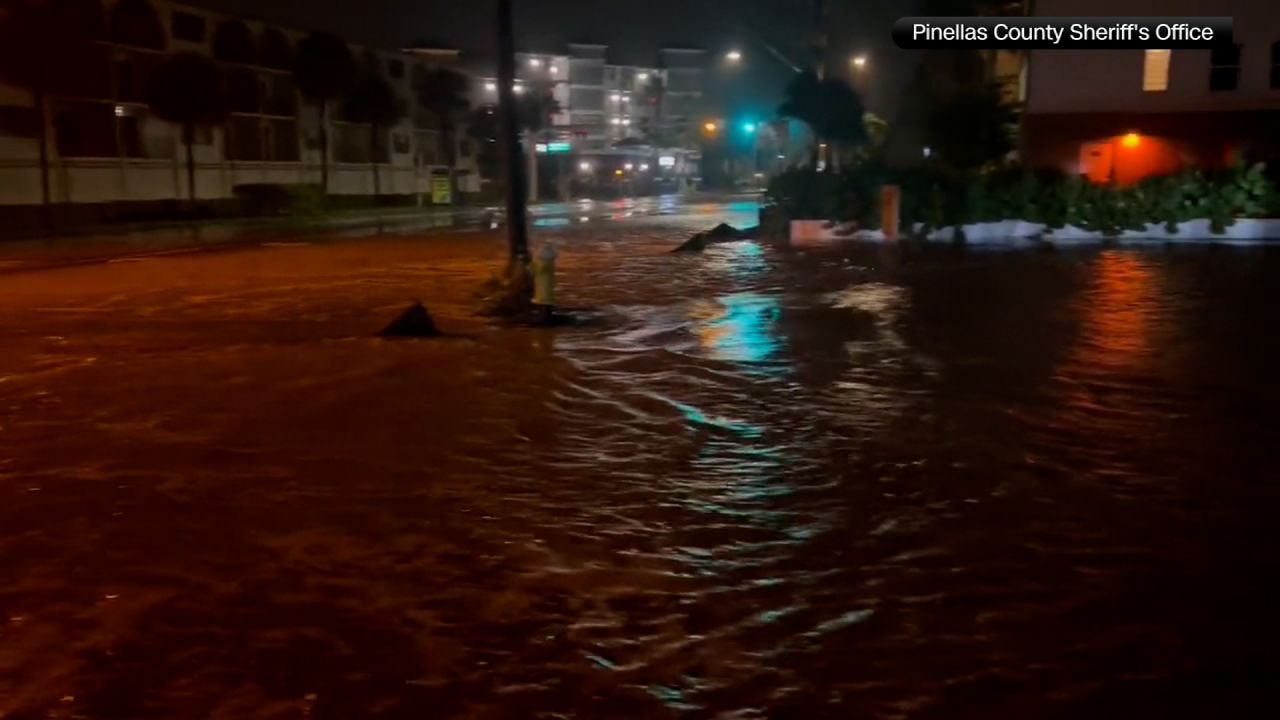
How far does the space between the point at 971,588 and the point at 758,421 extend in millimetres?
3790

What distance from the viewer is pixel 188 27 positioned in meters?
46.9

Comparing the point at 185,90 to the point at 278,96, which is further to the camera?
the point at 278,96

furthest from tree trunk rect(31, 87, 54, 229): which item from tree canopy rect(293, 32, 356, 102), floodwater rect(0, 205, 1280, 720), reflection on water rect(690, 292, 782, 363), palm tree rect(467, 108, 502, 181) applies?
palm tree rect(467, 108, 502, 181)

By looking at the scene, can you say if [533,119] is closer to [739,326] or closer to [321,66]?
[321,66]

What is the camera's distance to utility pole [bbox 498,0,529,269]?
1669cm

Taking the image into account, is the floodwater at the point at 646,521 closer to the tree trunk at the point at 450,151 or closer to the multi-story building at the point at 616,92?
the tree trunk at the point at 450,151

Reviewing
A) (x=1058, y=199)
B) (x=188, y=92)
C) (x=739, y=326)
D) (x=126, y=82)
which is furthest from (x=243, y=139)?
(x=739, y=326)

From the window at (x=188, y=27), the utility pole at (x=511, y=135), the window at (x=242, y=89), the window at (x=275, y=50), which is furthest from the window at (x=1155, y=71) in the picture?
the window at (x=275, y=50)

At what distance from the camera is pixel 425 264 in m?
24.4

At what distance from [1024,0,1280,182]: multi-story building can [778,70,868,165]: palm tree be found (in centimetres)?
505

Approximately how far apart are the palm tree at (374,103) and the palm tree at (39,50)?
62.0ft

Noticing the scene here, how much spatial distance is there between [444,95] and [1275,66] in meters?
44.8

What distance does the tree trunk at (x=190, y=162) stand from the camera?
4388cm

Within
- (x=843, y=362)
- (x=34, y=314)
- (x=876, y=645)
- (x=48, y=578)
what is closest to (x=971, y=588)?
(x=876, y=645)
